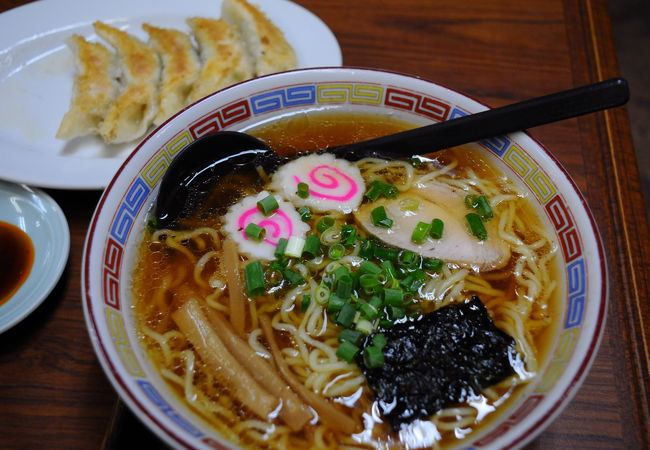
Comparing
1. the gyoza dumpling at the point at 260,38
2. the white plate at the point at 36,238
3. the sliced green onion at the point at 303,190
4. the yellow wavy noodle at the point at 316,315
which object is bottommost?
→ the white plate at the point at 36,238

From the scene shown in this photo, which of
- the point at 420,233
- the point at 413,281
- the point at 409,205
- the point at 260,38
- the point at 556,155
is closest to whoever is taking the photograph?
the point at 413,281

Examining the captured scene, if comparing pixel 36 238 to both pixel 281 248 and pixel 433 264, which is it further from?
pixel 433 264

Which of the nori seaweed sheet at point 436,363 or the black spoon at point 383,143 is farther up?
the black spoon at point 383,143

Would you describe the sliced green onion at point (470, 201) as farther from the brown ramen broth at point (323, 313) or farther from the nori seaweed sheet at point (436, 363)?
the nori seaweed sheet at point (436, 363)

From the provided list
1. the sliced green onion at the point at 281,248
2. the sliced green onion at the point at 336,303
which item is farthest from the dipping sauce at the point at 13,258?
the sliced green onion at the point at 336,303

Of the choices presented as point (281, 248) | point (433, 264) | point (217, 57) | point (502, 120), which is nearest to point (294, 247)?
point (281, 248)
